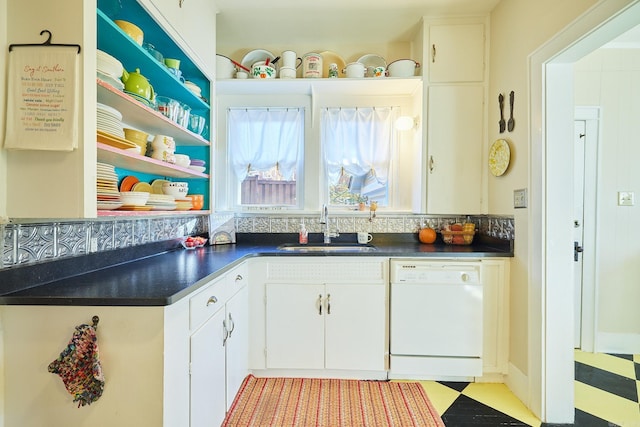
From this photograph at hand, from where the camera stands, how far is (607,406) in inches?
68.8

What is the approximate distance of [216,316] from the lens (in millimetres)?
1403

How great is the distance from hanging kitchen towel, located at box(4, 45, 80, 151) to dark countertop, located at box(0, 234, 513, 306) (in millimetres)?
484

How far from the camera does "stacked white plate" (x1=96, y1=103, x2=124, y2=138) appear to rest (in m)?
1.17

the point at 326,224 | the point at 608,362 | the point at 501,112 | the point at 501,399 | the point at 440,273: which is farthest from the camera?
the point at 326,224

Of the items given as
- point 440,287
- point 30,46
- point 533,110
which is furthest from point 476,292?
point 30,46

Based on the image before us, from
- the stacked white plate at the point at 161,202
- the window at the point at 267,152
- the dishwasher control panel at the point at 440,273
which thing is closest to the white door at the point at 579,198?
the dishwasher control panel at the point at 440,273

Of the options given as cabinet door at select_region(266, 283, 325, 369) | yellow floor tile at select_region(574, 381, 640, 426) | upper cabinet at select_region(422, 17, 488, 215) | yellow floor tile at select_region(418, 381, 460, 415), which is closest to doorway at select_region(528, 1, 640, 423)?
yellow floor tile at select_region(574, 381, 640, 426)

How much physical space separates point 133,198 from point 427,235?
6.69ft

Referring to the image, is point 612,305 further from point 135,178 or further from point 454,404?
point 135,178

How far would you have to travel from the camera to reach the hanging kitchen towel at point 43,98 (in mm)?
946

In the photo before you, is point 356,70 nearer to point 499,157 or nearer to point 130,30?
point 499,157

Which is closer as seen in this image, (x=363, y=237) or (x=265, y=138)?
(x=363, y=237)

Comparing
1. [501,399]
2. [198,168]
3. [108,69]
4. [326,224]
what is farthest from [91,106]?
[501,399]

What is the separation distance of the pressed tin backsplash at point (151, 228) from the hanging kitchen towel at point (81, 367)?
0.41m
